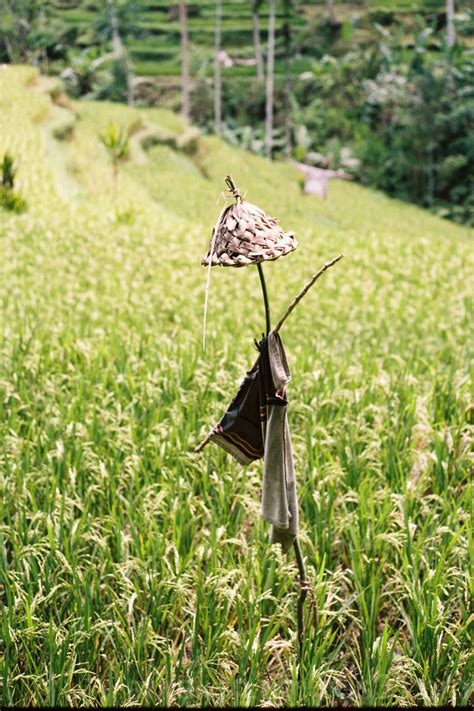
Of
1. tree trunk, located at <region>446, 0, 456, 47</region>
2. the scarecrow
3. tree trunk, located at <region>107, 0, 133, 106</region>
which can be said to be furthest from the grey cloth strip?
tree trunk, located at <region>107, 0, 133, 106</region>

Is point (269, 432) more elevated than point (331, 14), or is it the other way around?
point (331, 14)

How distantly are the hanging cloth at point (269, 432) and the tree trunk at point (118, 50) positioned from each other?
70.4 ft

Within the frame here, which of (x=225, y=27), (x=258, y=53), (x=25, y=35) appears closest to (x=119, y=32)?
(x=225, y=27)

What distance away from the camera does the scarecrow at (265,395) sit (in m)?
1.43

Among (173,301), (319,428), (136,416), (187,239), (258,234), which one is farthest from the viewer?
(187,239)

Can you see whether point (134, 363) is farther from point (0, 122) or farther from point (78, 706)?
point (0, 122)

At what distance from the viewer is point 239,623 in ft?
6.54

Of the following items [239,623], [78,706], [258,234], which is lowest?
[78,706]

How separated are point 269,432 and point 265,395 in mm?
75

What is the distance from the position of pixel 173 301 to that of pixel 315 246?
10.3 feet

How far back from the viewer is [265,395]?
1.59m

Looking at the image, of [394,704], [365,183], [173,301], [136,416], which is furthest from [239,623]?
[365,183]

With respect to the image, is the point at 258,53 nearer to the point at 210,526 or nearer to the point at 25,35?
the point at 25,35

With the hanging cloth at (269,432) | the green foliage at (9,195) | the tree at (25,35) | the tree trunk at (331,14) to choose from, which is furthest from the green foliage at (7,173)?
the tree trunk at (331,14)
